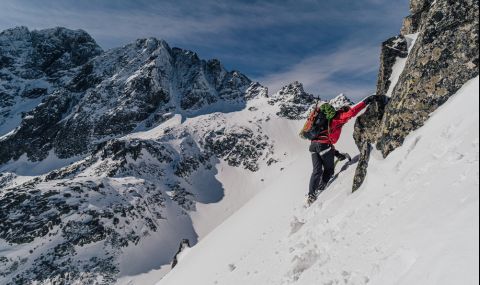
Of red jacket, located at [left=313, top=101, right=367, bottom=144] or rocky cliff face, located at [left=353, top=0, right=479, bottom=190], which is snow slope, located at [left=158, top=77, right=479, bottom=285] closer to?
rocky cliff face, located at [left=353, top=0, right=479, bottom=190]

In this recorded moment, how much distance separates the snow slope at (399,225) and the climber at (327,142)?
2.39ft

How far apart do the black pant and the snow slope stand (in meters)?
0.69

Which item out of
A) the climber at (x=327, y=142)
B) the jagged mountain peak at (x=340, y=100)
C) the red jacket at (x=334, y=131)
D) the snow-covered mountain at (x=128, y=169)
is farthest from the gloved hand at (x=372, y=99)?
the jagged mountain peak at (x=340, y=100)

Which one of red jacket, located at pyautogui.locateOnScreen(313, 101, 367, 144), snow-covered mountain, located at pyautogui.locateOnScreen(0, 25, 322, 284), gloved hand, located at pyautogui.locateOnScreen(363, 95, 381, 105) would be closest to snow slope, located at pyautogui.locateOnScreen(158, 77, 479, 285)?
red jacket, located at pyautogui.locateOnScreen(313, 101, 367, 144)

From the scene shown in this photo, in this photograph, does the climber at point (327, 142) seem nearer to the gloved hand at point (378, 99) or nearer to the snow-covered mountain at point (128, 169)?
the gloved hand at point (378, 99)

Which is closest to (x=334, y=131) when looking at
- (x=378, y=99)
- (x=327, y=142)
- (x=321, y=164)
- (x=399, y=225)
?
(x=327, y=142)

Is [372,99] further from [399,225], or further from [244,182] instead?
[244,182]

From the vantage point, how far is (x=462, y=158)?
646cm

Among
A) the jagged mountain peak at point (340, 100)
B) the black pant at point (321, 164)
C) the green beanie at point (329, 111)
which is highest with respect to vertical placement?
the jagged mountain peak at point (340, 100)

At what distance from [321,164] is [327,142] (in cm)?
101

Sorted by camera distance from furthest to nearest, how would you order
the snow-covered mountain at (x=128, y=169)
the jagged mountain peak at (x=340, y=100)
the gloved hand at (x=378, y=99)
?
the jagged mountain peak at (x=340, y=100) < the snow-covered mountain at (x=128, y=169) < the gloved hand at (x=378, y=99)

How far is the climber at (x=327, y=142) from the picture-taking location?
43.9ft

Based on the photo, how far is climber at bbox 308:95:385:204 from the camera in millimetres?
13374

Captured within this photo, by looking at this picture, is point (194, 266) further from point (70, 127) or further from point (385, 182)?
point (70, 127)
